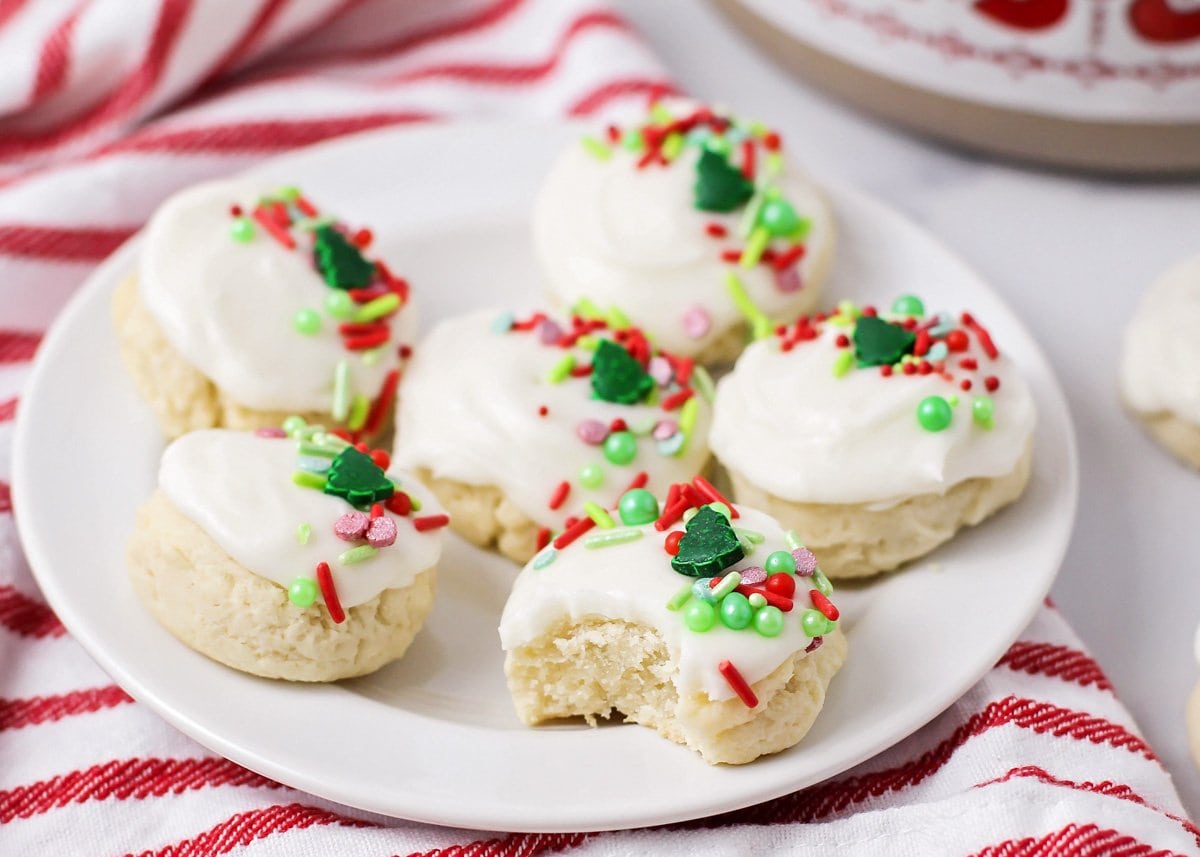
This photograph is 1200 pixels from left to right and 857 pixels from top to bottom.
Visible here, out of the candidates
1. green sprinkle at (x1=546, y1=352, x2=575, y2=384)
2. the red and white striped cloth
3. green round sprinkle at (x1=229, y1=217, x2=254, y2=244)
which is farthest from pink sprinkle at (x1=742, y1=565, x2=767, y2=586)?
green round sprinkle at (x1=229, y1=217, x2=254, y2=244)

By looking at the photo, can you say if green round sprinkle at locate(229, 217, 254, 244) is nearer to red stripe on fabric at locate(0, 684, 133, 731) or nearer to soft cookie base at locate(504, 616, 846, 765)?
red stripe on fabric at locate(0, 684, 133, 731)

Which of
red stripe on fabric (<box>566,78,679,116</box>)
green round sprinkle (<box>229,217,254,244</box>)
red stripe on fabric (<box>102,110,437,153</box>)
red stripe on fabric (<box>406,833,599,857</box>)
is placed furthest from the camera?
red stripe on fabric (<box>566,78,679,116</box>)

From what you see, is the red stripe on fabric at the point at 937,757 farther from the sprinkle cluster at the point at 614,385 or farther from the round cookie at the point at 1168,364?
the round cookie at the point at 1168,364

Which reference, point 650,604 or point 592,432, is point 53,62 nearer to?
point 592,432

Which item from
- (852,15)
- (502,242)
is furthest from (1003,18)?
(502,242)

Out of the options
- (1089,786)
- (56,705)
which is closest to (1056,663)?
(1089,786)

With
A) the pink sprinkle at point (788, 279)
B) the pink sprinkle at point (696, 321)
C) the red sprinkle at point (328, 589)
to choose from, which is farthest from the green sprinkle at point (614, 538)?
the pink sprinkle at point (788, 279)
